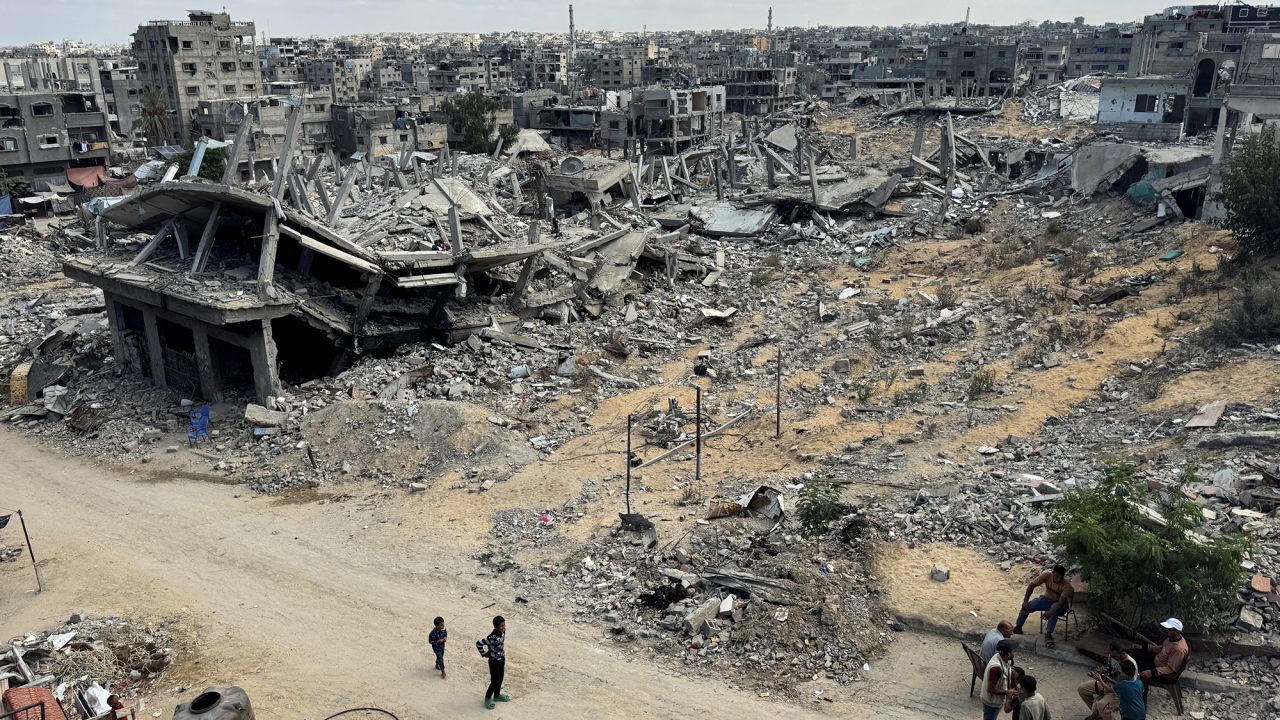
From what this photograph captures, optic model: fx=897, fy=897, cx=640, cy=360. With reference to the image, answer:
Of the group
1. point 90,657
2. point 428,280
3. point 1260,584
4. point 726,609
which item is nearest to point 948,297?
point 428,280

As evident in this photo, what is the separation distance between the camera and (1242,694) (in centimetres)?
674

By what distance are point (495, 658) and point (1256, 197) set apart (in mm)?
15255

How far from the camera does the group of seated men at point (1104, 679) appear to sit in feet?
20.0

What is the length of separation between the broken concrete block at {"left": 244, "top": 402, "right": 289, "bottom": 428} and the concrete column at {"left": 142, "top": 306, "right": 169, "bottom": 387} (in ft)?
10.1

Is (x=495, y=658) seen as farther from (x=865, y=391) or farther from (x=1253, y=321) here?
(x=1253, y=321)

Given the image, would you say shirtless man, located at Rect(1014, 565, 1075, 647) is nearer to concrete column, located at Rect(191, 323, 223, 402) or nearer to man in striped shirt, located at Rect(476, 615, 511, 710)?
man in striped shirt, located at Rect(476, 615, 511, 710)

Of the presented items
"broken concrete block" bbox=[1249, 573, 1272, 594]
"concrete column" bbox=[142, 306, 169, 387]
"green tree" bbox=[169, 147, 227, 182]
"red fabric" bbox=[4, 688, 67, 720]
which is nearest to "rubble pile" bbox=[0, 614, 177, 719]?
"red fabric" bbox=[4, 688, 67, 720]

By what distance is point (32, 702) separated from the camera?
24.1ft

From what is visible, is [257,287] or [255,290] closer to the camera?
[257,287]

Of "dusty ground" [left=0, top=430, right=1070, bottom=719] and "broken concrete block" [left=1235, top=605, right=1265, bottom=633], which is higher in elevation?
"broken concrete block" [left=1235, top=605, right=1265, bottom=633]

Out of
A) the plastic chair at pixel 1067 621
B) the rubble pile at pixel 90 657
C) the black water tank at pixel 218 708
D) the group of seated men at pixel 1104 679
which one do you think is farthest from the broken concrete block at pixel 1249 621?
the rubble pile at pixel 90 657

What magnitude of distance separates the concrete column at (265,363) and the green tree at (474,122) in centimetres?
3283

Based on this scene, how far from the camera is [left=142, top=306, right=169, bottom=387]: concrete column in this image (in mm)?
15953

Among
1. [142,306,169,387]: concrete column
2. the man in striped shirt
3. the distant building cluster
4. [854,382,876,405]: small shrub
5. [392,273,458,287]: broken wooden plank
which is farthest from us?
the distant building cluster
